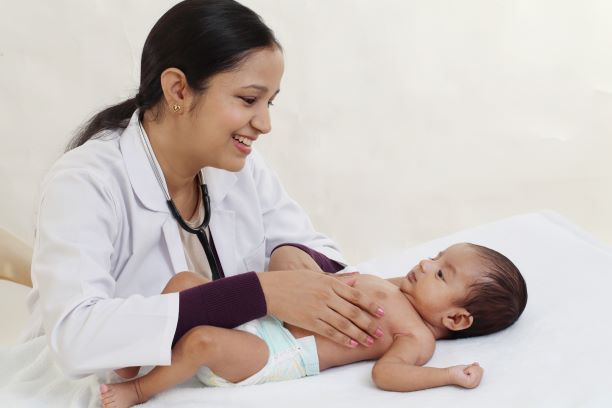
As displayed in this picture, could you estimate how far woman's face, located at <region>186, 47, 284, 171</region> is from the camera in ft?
6.70

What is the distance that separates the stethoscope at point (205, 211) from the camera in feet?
7.16

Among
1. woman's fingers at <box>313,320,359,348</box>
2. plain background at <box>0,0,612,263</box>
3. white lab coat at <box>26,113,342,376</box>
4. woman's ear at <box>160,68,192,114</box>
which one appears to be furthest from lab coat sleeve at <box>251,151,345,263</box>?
plain background at <box>0,0,612,263</box>

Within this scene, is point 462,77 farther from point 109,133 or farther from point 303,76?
point 109,133

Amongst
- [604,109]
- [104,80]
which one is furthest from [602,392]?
[604,109]

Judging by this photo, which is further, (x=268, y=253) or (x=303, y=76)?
(x=303, y=76)

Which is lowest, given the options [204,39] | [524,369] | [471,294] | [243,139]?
[524,369]

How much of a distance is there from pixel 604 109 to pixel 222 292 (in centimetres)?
320

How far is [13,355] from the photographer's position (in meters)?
2.25

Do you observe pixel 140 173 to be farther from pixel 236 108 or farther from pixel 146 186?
pixel 236 108

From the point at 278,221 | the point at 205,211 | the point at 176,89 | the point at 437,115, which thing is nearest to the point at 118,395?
the point at 205,211

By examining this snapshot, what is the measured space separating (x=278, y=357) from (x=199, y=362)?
21 cm

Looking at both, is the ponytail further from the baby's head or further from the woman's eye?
the baby's head

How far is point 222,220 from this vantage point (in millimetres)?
2369

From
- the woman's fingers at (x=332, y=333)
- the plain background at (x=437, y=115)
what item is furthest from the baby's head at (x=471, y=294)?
the plain background at (x=437, y=115)
